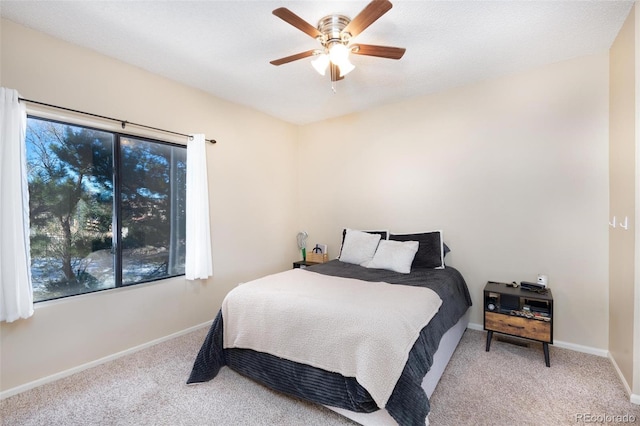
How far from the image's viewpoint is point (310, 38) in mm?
2348

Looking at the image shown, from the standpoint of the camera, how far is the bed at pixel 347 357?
159 cm

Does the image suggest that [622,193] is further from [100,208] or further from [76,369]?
[76,369]

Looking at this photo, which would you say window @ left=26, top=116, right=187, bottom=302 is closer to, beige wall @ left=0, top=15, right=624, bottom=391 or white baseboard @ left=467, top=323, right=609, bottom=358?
beige wall @ left=0, top=15, right=624, bottom=391

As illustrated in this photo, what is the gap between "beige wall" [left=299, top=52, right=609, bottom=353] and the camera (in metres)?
2.64

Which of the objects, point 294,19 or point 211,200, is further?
point 211,200

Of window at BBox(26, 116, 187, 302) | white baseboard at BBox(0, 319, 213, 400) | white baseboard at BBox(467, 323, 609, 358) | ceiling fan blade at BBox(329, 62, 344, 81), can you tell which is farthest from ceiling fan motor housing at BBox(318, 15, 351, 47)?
white baseboard at BBox(467, 323, 609, 358)

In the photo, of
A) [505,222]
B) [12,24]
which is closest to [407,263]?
[505,222]

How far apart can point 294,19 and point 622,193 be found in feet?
8.89

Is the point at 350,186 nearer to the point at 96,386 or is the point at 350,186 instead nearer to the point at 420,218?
the point at 420,218

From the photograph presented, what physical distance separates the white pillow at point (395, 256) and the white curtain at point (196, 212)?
1.84 metres

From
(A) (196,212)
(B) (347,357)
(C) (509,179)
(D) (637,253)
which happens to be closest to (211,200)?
(A) (196,212)

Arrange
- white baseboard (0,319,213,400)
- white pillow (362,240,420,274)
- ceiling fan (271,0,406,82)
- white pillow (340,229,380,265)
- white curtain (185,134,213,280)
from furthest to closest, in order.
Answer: white pillow (340,229,380,265) < white curtain (185,134,213,280) < white pillow (362,240,420,274) < white baseboard (0,319,213,400) < ceiling fan (271,0,406,82)

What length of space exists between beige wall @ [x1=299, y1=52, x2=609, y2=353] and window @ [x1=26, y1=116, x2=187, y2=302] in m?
2.36

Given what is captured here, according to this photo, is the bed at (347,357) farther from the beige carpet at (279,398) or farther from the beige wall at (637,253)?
the beige wall at (637,253)
